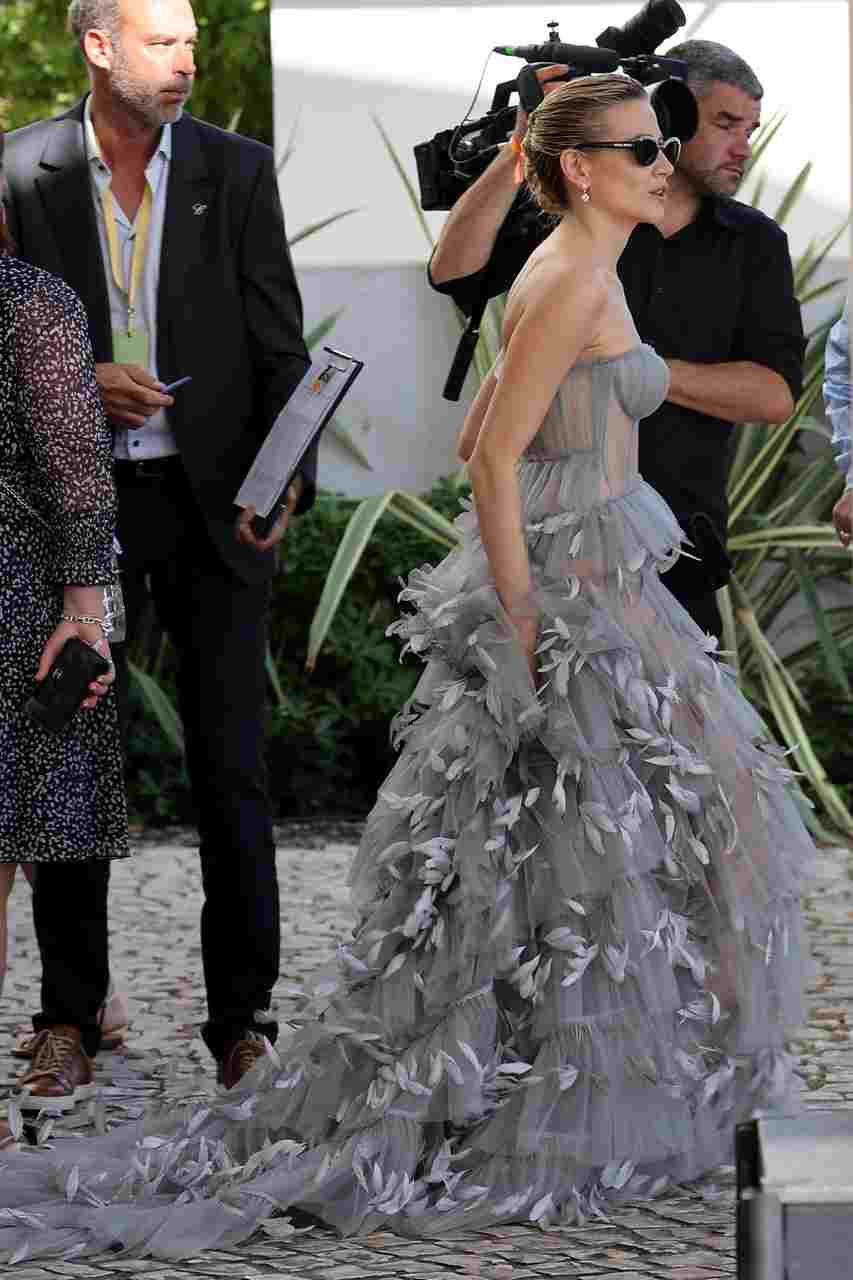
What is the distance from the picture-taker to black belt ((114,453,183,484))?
13.3ft

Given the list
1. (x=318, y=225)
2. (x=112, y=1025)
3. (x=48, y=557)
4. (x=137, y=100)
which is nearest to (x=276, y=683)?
(x=318, y=225)

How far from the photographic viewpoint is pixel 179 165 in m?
4.12

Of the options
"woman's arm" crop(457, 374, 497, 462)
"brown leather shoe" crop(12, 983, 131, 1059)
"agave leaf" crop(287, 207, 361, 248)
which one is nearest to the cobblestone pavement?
"brown leather shoe" crop(12, 983, 131, 1059)

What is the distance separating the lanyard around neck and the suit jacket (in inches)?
1.5

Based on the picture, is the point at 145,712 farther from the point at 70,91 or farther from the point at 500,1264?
the point at 500,1264

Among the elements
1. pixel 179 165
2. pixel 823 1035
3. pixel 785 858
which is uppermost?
pixel 179 165

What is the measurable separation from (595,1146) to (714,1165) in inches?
9.3

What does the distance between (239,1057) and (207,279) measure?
1.44 meters

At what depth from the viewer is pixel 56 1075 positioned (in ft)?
13.2

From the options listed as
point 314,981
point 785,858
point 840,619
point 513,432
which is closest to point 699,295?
point 513,432

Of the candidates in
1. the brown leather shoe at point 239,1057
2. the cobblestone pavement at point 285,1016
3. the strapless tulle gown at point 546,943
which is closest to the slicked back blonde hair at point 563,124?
the strapless tulle gown at point 546,943

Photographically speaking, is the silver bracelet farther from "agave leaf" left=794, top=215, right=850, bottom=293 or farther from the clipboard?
"agave leaf" left=794, top=215, right=850, bottom=293

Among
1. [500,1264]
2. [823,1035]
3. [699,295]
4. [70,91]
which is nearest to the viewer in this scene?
[500,1264]

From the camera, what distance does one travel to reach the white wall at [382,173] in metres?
7.64
